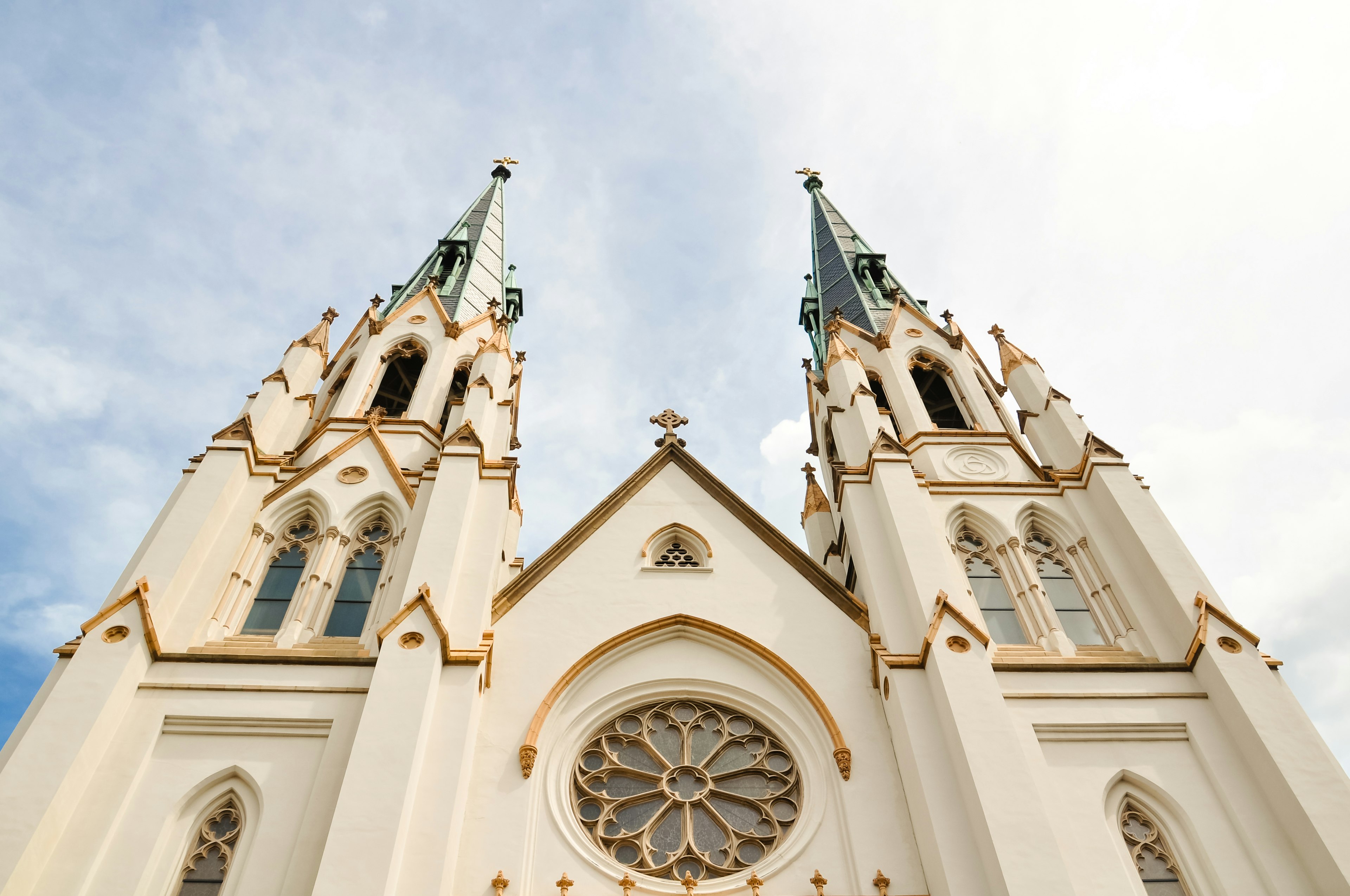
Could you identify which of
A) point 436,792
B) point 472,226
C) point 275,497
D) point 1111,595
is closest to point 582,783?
point 436,792

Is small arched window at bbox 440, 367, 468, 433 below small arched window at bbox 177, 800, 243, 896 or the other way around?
the other way around

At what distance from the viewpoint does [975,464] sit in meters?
15.9

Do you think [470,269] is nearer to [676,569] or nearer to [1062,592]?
[676,569]

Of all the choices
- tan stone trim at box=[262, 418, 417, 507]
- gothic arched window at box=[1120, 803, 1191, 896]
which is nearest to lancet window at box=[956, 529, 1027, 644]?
gothic arched window at box=[1120, 803, 1191, 896]

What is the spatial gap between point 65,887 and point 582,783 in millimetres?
5141

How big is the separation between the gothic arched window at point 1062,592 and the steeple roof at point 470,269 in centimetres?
1305

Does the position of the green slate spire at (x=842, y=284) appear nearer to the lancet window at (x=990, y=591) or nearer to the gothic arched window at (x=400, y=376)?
the lancet window at (x=990, y=591)

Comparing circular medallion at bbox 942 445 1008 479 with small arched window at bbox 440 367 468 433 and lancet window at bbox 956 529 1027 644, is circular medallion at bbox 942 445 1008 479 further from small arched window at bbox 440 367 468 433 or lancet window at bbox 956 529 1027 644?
small arched window at bbox 440 367 468 433

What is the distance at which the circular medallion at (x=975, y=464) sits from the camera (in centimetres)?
1570

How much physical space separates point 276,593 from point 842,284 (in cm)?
1624

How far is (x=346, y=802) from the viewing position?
905cm

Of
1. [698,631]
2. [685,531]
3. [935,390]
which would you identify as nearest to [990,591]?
[698,631]

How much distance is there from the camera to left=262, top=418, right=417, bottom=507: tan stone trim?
1430cm

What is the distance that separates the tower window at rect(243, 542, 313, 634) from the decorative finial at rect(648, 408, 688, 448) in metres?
5.99
